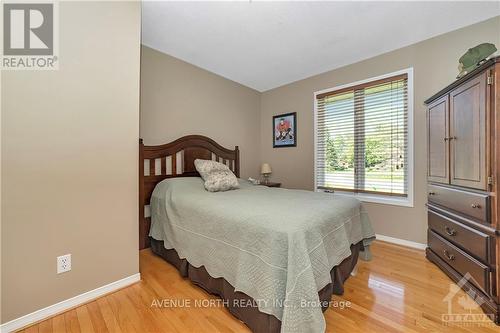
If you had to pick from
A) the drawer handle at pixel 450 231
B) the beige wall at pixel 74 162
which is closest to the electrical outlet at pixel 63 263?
the beige wall at pixel 74 162

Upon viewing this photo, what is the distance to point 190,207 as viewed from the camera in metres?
1.92

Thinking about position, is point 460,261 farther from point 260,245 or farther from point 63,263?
point 63,263

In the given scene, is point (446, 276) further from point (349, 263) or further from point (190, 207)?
point (190, 207)

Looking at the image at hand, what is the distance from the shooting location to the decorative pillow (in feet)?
7.84

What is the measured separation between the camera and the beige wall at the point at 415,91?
233 centimetres

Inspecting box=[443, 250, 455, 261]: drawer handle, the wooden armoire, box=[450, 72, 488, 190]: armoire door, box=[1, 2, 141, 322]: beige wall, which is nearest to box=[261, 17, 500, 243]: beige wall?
the wooden armoire

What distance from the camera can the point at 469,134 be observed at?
166cm

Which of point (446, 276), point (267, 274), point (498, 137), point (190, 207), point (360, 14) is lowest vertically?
point (446, 276)

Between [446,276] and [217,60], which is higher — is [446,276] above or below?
below

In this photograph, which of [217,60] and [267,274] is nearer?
[267,274]

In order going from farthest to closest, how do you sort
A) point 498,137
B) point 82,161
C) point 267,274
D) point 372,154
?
point 372,154, point 82,161, point 498,137, point 267,274

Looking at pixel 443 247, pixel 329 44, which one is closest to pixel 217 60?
pixel 329 44

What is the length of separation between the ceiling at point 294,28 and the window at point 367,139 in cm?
45

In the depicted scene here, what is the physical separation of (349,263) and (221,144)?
2.43 metres
